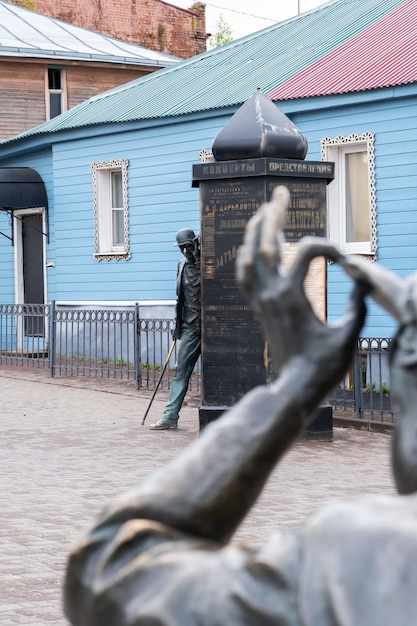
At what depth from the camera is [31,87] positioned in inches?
1096

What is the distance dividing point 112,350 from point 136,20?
21.2m

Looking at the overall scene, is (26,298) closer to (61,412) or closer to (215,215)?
(61,412)

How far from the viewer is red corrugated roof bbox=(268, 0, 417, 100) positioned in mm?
16500

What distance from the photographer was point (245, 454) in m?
1.68

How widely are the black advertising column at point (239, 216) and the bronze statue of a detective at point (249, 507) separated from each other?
33.3ft

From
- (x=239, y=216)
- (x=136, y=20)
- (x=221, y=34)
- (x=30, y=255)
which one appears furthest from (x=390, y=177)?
(x=221, y=34)

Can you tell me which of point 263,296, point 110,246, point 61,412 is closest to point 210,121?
point 110,246

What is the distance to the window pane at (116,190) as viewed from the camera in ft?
72.4

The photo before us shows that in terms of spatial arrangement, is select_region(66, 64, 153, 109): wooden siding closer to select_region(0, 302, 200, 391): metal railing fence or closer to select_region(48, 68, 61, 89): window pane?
select_region(48, 68, 61, 89): window pane

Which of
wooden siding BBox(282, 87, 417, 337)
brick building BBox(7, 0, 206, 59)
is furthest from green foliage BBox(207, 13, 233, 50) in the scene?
wooden siding BBox(282, 87, 417, 337)

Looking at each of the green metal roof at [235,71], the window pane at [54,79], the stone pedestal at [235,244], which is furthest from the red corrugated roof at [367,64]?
the window pane at [54,79]

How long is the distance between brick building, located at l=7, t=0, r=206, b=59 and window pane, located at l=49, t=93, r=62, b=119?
→ 11332mm

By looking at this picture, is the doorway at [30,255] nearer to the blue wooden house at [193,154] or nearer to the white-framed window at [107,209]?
the blue wooden house at [193,154]

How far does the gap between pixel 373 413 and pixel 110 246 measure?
9.45 metres
